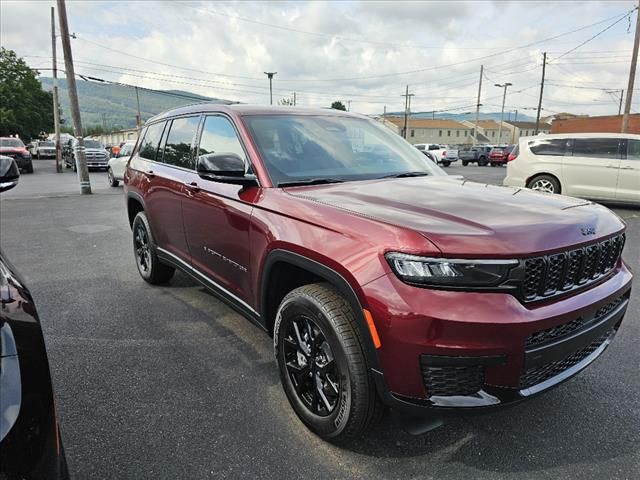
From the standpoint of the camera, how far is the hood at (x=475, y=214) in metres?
1.92

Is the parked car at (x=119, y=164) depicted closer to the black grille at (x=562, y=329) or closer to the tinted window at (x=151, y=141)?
the tinted window at (x=151, y=141)

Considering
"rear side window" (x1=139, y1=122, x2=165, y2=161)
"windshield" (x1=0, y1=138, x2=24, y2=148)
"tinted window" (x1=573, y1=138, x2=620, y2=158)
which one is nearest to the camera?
"rear side window" (x1=139, y1=122, x2=165, y2=161)

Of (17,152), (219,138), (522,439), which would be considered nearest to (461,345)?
(522,439)

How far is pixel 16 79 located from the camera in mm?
47562

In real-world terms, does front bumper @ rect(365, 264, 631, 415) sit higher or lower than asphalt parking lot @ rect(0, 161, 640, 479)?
higher

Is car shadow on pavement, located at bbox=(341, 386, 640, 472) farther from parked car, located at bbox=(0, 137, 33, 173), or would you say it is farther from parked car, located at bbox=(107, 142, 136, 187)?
parked car, located at bbox=(0, 137, 33, 173)

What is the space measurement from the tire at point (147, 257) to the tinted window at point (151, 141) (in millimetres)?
607

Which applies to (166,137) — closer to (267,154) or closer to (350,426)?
(267,154)

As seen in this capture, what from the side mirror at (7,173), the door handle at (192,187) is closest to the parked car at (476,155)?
the door handle at (192,187)

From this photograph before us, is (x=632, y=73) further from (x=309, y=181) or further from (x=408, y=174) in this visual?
(x=309, y=181)

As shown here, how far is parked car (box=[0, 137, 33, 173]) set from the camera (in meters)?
22.0

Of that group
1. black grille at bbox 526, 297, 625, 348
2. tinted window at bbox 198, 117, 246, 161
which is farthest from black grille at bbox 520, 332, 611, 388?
tinted window at bbox 198, 117, 246, 161

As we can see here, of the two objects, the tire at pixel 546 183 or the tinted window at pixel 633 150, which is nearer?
the tinted window at pixel 633 150

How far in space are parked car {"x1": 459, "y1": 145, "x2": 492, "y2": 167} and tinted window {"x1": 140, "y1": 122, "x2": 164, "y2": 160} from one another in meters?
33.0
